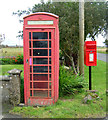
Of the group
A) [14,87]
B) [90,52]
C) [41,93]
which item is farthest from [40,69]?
[90,52]

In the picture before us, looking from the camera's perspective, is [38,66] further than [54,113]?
Yes

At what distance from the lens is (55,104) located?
5.00 m

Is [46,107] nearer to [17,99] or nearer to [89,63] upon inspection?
[17,99]

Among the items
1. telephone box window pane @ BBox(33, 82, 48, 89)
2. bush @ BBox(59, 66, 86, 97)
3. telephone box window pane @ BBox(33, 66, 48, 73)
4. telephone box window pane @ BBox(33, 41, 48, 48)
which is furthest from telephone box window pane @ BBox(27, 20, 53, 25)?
bush @ BBox(59, 66, 86, 97)

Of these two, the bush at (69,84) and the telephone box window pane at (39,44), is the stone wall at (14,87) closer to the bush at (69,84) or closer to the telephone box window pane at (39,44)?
the telephone box window pane at (39,44)

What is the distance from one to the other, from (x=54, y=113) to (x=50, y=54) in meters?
1.58

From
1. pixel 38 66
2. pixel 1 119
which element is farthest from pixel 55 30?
pixel 1 119

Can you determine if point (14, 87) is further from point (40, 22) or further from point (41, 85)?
point (40, 22)

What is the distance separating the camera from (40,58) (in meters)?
4.89

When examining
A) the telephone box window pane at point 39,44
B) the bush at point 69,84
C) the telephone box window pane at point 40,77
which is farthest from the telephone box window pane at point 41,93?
the telephone box window pane at point 39,44

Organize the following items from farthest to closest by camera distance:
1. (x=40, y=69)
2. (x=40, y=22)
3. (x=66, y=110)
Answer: (x=40, y=69), (x=40, y=22), (x=66, y=110)

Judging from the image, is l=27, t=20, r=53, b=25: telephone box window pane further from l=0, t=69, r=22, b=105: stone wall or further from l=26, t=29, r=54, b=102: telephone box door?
l=0, t=69, r=22, b=105: stone wall

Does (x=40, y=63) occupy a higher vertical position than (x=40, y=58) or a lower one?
lower

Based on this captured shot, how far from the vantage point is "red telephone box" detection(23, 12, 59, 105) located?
15.8ft
